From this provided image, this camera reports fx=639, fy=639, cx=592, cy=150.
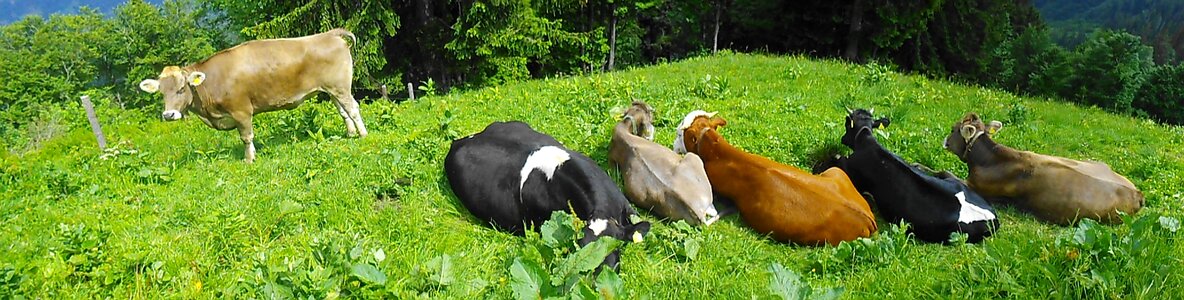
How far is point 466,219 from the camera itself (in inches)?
243

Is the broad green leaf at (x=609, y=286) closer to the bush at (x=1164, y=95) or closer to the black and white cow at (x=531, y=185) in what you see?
the black and white cow at (x=531, y=185)

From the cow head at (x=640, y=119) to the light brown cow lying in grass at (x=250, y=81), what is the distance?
407 centimetres

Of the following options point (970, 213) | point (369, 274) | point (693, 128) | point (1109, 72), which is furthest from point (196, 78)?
point (1109, 72)

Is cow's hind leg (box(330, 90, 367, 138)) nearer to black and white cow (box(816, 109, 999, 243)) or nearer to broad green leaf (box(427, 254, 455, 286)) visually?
broad green leaf (box(427, 254, 455, 286))

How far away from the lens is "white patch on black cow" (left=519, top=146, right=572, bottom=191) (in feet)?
18.9

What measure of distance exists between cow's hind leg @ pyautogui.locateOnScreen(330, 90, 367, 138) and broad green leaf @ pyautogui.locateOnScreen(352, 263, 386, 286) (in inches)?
222

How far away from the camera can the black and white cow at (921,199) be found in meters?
5.50

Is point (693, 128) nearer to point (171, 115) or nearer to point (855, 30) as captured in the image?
point (171, 115)

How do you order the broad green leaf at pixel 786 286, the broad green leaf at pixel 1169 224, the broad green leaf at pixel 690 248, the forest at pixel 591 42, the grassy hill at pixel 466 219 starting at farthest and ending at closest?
the forest at pixel 591 42 → the broad green leaf at pixel 690 248 → the broad green leaf at pixel 1169 224 → the grassy hill at pixel 466 219 → the broad green leaf at pixel 786 286

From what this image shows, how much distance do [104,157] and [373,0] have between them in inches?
520

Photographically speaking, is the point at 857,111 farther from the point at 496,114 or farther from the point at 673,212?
the point at 496,114

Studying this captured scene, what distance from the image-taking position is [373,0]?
20000 millimetres

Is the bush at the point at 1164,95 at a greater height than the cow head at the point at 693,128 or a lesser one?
lesser

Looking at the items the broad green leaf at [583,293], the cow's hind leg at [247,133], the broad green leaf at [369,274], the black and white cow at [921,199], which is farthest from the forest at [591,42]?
the broad green leaf at [583,293]
